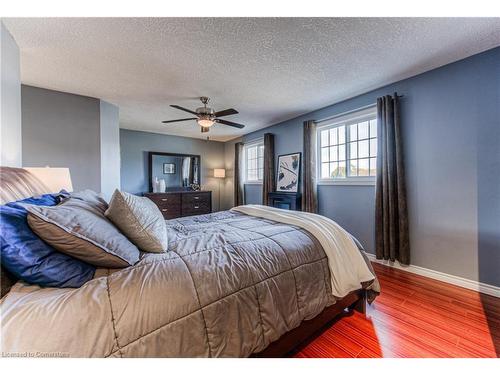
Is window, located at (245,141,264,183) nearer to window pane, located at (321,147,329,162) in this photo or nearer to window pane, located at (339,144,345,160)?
window pane, located at (321,147,329,162)

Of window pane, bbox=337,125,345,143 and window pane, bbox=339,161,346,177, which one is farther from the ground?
window pane, bbox=337,125,345,143

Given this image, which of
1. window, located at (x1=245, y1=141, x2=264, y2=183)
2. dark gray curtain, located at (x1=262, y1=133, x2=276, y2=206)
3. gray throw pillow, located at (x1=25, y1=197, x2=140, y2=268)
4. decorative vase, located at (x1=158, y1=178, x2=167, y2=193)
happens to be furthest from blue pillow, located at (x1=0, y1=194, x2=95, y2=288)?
window, located at (x1=245, y1=141, x2=264, y2=183)

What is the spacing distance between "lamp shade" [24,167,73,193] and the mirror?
327 centimetres

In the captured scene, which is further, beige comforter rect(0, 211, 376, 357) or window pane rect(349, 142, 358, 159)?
window pane rect(349, 142, 358, 159)

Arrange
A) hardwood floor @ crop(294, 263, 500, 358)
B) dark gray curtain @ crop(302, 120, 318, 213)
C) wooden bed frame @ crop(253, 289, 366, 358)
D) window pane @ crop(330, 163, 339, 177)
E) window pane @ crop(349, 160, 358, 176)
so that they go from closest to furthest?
wooden bed frame @ crop(253, 289, 366, 358), hardwood floor @ crop(294, 263, 500, 358), window pane @ crop(349, 160, 358, 176), window pane @ crop(330, 163, 339, 177), dark gray curtain @ crop(302, 120, 318, 213)

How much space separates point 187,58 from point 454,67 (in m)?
2.77

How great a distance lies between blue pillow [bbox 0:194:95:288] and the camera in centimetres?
76

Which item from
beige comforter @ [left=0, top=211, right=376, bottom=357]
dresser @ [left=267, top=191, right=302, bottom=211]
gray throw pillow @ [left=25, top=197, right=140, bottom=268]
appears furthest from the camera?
dresser @ [left=267, top=191, right=302, bottom=211]

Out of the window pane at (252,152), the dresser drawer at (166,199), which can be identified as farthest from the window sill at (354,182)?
the dresser drawer at (166,199)

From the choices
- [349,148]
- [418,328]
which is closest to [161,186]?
[349,148]

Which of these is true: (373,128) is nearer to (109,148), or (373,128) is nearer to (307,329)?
(307,329)

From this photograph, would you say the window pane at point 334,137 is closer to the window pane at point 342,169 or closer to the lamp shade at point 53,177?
the window pane at point 342,169
